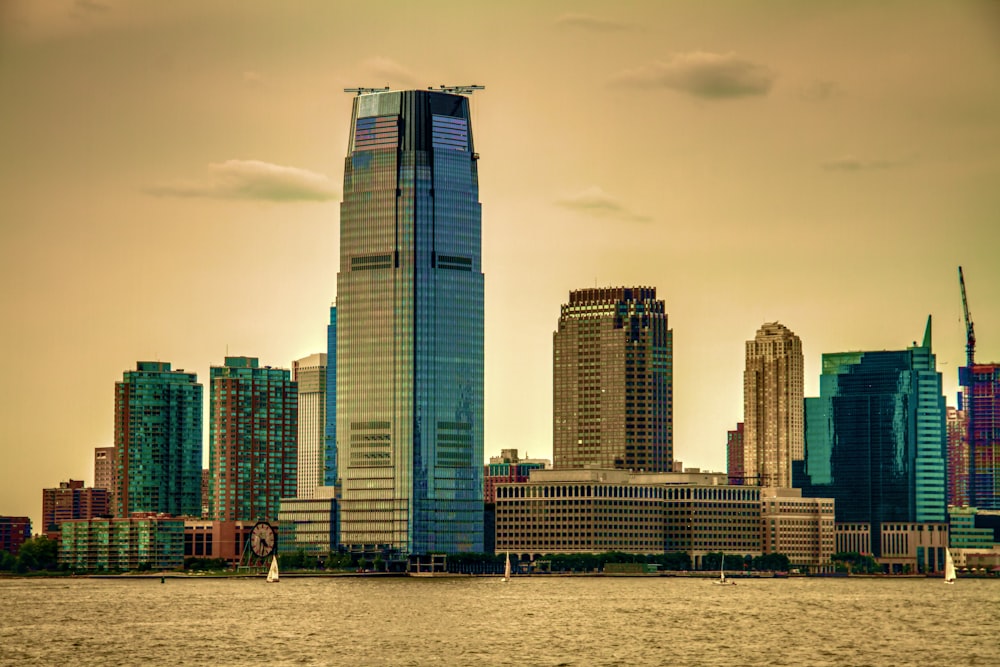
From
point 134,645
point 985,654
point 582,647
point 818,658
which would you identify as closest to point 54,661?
point 134,645

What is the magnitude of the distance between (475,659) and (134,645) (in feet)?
119

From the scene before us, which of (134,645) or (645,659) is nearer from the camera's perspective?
(645,659)

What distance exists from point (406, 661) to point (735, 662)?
27.4 meters

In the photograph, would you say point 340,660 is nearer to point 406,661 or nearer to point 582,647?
point 406,661

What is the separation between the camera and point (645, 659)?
181 metres

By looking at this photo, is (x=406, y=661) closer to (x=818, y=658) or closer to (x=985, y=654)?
(x=818, y=658)

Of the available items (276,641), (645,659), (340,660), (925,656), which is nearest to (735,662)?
(645,659)

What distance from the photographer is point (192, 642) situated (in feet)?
655

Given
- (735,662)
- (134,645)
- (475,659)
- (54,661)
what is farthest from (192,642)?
(735,662)

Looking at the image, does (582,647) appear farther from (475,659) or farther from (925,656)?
(925,656)

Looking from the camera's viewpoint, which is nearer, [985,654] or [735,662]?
[735,662]

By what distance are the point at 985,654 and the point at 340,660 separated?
58.2 m

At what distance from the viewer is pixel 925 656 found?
619 feet

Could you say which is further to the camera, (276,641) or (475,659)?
(276,641)
